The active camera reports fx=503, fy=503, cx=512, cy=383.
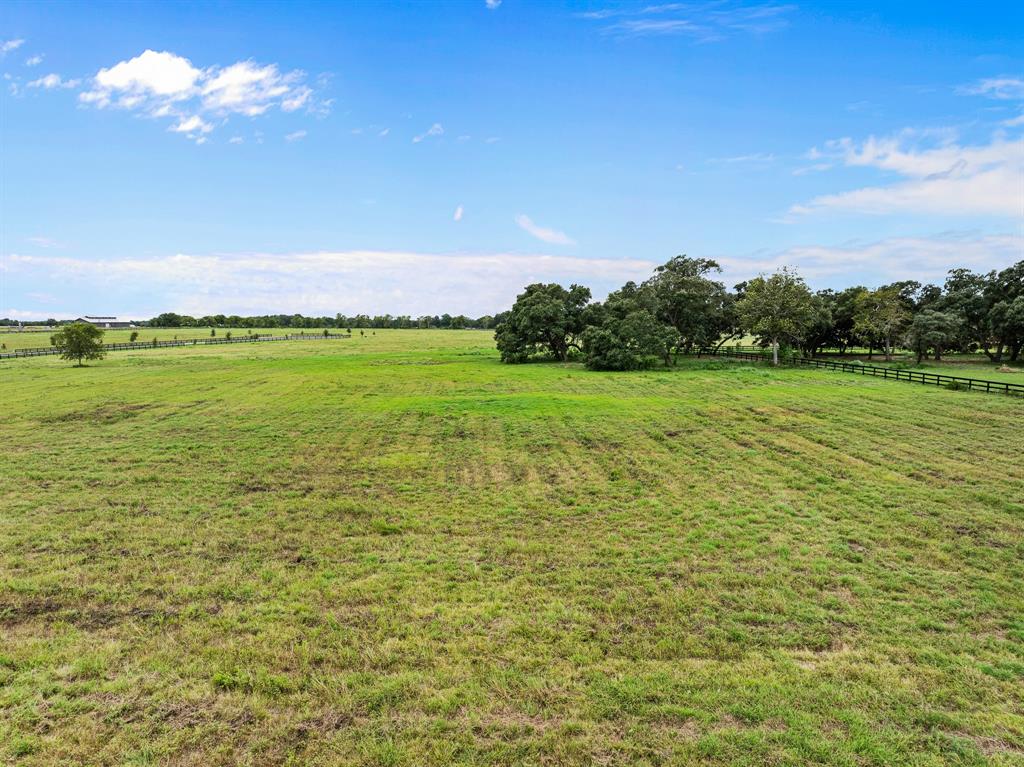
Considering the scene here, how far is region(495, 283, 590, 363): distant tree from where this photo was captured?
59125mm

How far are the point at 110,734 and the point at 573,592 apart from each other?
22.8 feet

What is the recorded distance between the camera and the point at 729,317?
203 feet

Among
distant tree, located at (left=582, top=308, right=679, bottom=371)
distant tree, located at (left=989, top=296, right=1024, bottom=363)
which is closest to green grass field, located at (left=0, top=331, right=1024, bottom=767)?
distant tree, located at (left=582, top=308, right=679, bottom=371)

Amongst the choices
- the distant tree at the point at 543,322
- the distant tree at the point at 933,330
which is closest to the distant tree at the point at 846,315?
the distant tree at the point at 933,330

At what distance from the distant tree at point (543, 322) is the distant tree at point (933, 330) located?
117ft

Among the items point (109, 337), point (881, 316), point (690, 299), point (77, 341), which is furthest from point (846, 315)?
point (109, 337)

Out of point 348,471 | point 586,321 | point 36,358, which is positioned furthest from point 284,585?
point 36,358

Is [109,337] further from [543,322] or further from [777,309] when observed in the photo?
[777,309]

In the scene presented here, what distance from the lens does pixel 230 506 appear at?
14086 mm

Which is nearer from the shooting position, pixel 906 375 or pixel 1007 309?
pixel 906 375

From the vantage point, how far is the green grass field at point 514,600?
6152 mm

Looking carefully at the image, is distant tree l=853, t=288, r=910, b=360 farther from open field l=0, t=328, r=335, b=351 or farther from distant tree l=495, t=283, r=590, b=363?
open field l=0, t=328, r=335, b=351

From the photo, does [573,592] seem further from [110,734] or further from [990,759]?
[110,734]

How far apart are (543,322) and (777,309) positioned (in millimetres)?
25649
